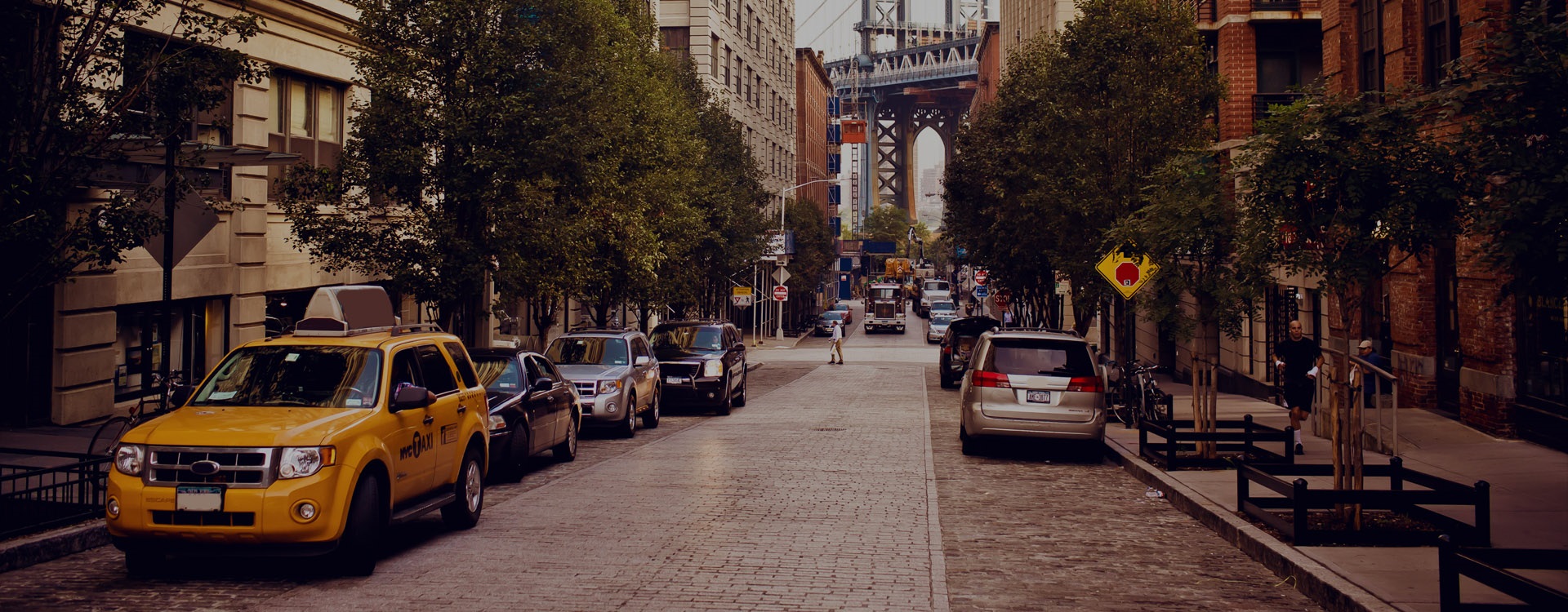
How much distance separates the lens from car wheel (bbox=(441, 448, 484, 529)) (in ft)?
33.9

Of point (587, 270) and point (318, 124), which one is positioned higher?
point (318, 124)

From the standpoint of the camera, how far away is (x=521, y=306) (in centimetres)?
3766

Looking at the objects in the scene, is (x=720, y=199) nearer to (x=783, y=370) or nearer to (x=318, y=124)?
(x=783, y=370)

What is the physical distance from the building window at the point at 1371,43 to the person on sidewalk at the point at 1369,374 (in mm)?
5159

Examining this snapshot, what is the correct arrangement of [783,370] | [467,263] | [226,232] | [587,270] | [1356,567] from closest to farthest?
[1356,567] → [467,263] → [226,232] → [587,270] → [783,370]

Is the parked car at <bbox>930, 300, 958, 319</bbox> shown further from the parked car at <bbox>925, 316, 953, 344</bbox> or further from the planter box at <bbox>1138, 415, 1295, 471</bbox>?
the planter box at <bbox>1138, 415, 1295, 471</bbox>

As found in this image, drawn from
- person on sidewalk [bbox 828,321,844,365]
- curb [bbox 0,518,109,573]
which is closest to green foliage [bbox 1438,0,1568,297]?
curb [bbox 0,518,109,573]

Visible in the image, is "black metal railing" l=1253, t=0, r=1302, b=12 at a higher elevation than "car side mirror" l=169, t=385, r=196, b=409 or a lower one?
higher

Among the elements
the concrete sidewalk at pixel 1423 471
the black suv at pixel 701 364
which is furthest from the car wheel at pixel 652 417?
the concrete sidewalk at pixel 1423 471

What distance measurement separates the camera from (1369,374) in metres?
17.3

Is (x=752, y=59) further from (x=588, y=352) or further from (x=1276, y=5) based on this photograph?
(x=588, y=352)

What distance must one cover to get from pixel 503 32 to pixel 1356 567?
14749 millimetres

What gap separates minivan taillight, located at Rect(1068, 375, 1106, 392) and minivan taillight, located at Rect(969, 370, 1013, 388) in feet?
2.70

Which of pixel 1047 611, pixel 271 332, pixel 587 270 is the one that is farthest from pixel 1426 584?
pixel 271 332
